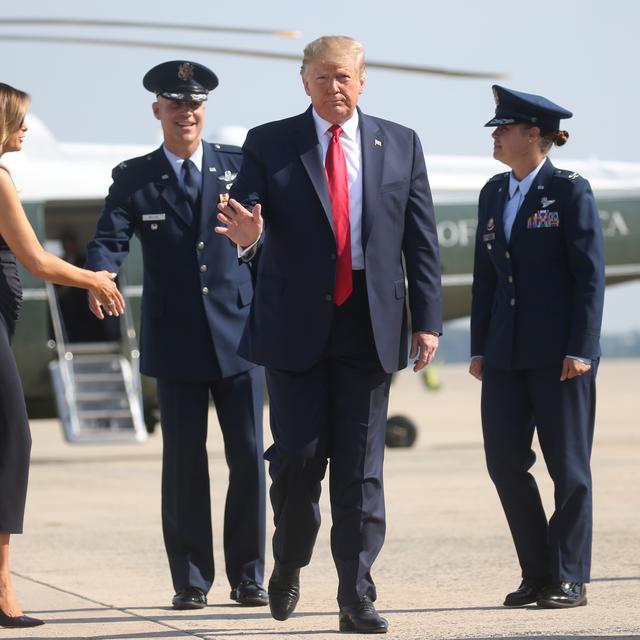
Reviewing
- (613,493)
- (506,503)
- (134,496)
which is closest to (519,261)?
(506,503)

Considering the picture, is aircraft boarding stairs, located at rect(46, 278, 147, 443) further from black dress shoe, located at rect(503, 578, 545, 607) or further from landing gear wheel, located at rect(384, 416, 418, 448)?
black dress shoe, located at rect(503, 578, 545, 607)

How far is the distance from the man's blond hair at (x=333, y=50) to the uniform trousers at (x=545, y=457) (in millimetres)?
1249

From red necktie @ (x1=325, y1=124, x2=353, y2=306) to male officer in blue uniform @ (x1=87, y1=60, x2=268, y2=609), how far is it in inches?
36.3

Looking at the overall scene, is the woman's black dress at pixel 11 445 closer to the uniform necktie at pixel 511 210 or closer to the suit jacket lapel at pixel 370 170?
the suit jacket lapel at pixel 370 170

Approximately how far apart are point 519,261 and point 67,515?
4096 millimetres

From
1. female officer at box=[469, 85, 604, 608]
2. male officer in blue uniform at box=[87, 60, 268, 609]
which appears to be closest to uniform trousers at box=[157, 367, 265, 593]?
male officer in blue uniform at box=[87, 60, 268, 609]

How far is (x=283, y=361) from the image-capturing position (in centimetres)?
444

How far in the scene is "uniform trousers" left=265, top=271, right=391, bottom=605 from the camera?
14.5ft

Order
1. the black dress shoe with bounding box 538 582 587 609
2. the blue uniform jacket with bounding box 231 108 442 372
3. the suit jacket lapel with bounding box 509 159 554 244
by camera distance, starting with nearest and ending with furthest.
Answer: the blue uniform jacket with bounding box 231 108 442 372 < the black dress shoe with bounding box 538 582 587 609 < the suit jacket lapel with bounding box 509 159 554 244

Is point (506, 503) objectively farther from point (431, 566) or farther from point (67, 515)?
point (67, 515)

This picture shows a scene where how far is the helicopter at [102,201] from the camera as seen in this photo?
41.6 ft

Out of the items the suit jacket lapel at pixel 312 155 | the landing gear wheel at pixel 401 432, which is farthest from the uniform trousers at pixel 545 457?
the landing gear wheel at pixel 401 432

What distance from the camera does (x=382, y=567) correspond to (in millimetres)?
5984

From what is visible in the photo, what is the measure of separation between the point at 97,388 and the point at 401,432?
2.83m
